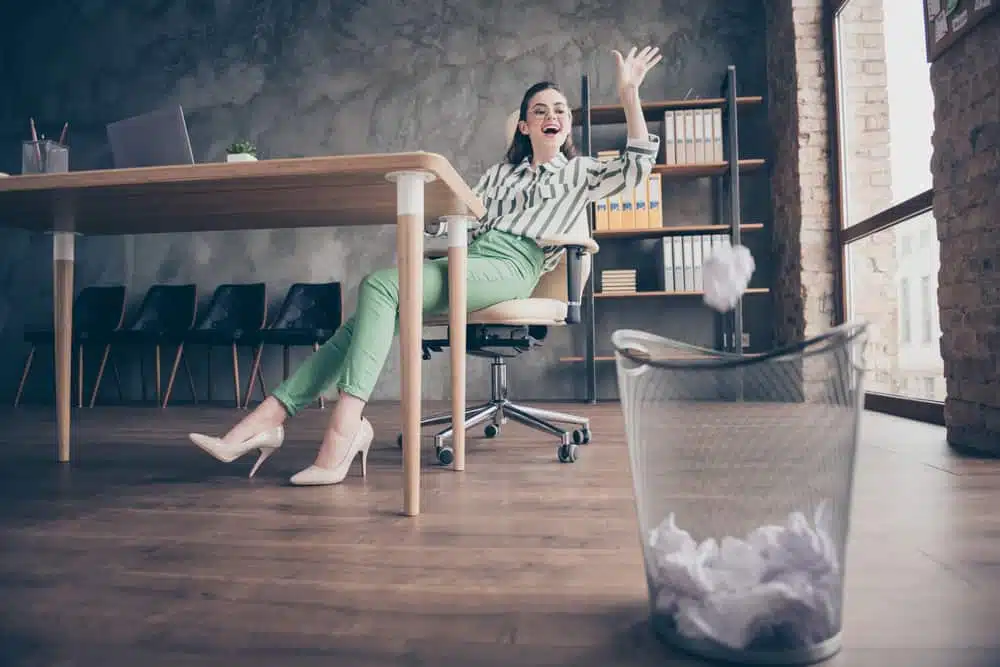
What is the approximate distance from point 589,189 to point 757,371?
5.09 ft

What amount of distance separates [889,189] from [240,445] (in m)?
3.18

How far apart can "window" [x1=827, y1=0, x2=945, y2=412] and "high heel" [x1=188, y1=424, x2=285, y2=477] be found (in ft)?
6.79

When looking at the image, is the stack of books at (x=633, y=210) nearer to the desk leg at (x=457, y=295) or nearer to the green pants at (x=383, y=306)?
the green pants at (x=383, y=306)

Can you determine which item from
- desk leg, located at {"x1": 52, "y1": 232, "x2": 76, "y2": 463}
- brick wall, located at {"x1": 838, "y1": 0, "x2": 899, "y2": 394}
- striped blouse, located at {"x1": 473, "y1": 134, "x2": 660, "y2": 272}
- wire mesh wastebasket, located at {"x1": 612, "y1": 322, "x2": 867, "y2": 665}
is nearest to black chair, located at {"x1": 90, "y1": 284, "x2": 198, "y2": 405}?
desk leg, located at {"x1": 52, "y1": 232, "x2": 76, "y2": 463}

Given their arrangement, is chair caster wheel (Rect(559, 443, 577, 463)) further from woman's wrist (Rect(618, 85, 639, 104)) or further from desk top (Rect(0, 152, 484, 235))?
woman's wrist (Rect(618, 85, 639, 104))

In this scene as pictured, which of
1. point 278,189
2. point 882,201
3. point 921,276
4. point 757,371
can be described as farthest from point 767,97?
point 757,371

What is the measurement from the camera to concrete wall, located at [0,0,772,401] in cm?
455

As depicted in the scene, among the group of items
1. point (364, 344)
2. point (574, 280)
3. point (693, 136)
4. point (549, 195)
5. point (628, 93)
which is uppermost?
point (693, 136)

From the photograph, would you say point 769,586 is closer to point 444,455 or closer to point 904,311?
point 444,455

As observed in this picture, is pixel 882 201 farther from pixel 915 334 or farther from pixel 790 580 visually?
pixel 790 580

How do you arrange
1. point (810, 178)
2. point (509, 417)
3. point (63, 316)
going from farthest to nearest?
point (810, 178) → point (509, 417) → point (63, 316)

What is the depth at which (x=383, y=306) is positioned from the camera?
68.9 inches

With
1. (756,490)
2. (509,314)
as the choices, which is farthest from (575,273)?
(756,490)

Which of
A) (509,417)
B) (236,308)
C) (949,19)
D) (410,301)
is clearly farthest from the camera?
(236,308)
